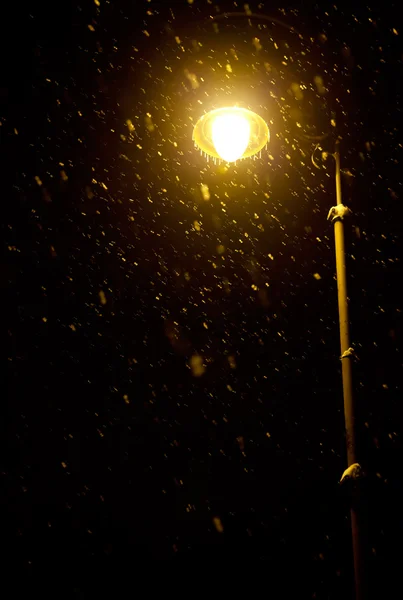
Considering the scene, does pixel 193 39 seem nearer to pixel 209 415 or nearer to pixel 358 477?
pixel 358 477

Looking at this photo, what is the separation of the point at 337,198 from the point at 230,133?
1227 mm

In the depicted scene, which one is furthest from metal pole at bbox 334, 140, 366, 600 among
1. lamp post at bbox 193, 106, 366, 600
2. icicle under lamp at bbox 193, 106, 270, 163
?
icicle under lamp at bbox 193, 106, 270, 163

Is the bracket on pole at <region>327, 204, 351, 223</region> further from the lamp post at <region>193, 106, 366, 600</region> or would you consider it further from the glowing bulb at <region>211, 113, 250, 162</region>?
the glowing bulb at <region>211, 113, 250, 162</region>

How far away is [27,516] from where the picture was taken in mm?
15078

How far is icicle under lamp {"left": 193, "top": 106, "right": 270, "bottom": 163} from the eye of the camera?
375 centimetres

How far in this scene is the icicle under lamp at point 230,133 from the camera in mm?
3746

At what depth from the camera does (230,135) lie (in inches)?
154

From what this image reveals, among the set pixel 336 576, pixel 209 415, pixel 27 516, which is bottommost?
pixel 336 576

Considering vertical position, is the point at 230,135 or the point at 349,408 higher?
the point at 230,135

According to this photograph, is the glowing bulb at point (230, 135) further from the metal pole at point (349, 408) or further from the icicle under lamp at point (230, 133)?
the metal pole at point (349, 408)

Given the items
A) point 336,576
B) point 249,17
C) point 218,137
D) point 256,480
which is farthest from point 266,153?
point 256,480

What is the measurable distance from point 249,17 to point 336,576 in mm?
14046

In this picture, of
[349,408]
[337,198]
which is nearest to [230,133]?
[337,198]

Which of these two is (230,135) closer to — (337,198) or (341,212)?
(337,198)
